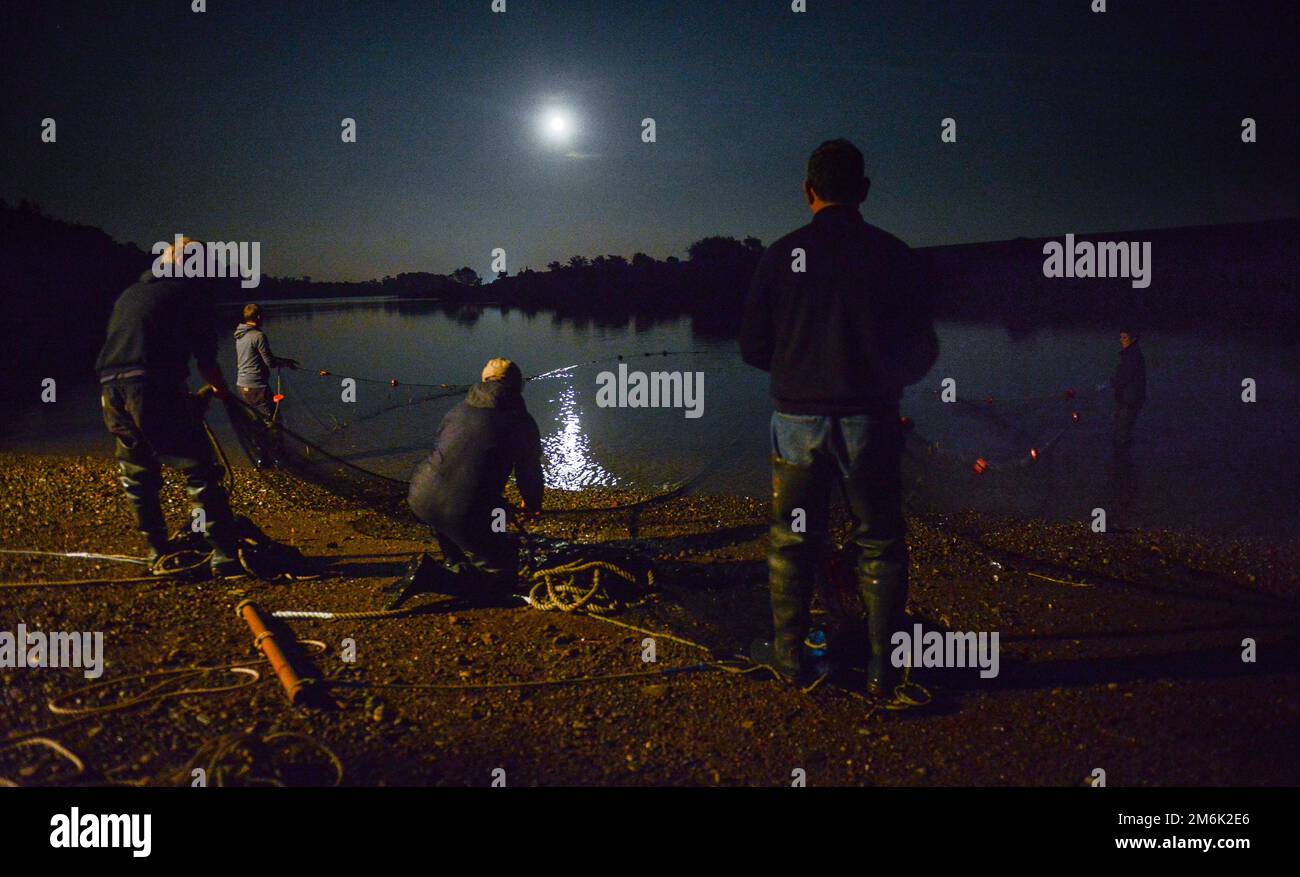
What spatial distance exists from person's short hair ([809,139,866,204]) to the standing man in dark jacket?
14.8 ft

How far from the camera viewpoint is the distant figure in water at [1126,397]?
12.4 meters

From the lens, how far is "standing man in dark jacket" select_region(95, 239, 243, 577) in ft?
17.7

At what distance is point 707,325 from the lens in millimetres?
70688

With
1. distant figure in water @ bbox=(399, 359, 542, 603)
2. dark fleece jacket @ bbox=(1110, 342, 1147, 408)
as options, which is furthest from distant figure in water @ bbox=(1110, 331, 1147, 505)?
distant figure in water @ bbox=(399, 359, 542, 603)

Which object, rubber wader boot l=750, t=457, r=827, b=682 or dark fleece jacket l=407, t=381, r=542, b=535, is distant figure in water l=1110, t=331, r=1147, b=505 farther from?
dark fleece jacket l=407, t=381, r=542, b=535

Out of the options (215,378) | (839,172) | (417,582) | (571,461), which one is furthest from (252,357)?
(839,172)

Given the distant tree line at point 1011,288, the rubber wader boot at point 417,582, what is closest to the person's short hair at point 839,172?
the rubber wader boot at point 417,582

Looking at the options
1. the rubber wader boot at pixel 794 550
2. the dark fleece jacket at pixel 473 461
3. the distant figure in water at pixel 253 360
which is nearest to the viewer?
the rubber wader boot at pixel 794 550

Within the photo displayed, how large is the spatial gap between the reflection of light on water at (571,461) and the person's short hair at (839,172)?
336 inches

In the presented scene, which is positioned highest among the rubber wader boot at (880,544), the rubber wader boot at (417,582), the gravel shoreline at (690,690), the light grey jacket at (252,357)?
the light grey jacket at (252,357)

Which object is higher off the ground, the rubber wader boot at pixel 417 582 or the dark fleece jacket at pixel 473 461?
the dark fleece jacket at pixel 473 461

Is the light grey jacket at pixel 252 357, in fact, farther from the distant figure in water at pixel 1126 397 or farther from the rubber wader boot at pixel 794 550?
the distant figure in water at pixel 1126 397

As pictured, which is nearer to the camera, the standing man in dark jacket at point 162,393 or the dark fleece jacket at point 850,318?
the dark fleece jacket at point 850,318
